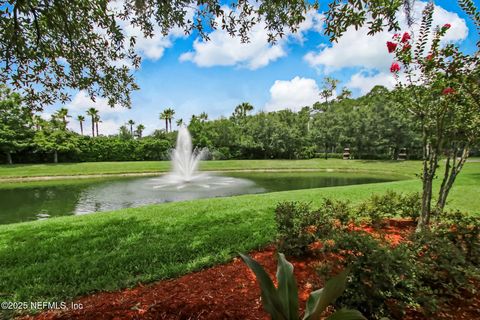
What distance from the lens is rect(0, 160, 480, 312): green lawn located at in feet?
10.8

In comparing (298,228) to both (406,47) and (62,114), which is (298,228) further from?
(62,114)

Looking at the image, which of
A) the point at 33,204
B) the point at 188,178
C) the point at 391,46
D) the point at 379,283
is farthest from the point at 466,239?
the point at 188,178

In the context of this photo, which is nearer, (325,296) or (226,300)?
(325,296)

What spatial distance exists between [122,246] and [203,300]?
2.55 meters

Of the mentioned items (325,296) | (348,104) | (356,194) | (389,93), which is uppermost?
(348,104)

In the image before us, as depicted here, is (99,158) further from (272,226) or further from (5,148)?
(272,226)

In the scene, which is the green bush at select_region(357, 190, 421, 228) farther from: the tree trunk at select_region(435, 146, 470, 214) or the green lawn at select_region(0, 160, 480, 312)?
the green lawn at select_region(0, 160, 480, 312)

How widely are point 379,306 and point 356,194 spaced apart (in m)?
7.64

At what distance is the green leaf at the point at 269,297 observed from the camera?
5.52 feet

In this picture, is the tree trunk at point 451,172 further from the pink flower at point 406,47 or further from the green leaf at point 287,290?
the green leaf at point 287,290

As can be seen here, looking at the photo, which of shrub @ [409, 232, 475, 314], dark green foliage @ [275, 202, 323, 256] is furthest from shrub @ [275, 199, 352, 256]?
shrub @ [409, 232, 475, 314]

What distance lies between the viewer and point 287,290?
176 centimetres

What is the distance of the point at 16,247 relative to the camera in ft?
15.4

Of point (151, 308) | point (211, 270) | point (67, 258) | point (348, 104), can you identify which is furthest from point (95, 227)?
point (348, 104)
